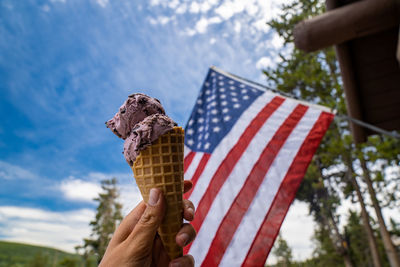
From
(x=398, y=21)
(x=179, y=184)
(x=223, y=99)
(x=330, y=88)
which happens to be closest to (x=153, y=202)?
(x=179, y=184)

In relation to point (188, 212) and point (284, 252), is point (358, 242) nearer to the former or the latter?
point (284, 252)

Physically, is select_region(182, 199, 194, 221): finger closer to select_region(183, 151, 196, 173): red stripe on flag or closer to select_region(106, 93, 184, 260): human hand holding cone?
select_region(106, 93, 184, 260): human hand holding cone

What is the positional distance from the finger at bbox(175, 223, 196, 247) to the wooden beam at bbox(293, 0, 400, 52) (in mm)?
2469

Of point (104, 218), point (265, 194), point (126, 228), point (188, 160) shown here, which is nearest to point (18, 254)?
point (104, 218)

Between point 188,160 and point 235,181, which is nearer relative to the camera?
point 235,181

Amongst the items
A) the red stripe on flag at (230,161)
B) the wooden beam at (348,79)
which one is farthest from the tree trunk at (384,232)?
the red stripe on flag at (230,161)

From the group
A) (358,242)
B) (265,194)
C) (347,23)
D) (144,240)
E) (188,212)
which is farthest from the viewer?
(358,242)

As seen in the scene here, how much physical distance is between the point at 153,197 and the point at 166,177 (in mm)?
228

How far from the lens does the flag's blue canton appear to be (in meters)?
4.47

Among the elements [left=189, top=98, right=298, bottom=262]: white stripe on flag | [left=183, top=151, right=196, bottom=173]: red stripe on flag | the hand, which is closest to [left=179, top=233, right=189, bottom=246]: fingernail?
the hand

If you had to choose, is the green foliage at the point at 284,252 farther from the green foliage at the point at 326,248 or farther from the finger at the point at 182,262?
the finger at the point at 182,262

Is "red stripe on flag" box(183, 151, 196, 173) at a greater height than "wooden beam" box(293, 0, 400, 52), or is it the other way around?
"wooden beam" box(293, 0, 400, 52)

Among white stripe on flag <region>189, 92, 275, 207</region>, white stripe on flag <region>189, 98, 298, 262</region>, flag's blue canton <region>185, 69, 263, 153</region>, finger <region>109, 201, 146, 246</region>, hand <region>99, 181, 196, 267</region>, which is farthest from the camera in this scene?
flag's blue canton <region>185, 69, 263, 153</region>

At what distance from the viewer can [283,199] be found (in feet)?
11.1
